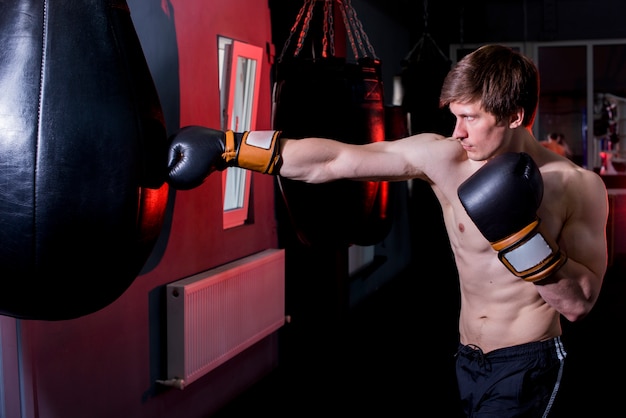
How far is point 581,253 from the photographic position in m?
1.72

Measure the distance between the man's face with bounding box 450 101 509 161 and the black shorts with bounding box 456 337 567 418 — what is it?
575 mm

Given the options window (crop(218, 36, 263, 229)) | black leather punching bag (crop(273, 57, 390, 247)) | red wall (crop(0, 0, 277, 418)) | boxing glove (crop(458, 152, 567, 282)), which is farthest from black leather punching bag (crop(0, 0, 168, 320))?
window (crop(218, 36, 263, 229))

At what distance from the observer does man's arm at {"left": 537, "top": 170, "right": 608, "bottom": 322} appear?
1580 millimetres

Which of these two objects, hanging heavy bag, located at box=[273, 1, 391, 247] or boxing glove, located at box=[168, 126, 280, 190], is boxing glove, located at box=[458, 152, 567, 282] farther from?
hanging heavy bag, located at box=[273, 1, 391, 247]

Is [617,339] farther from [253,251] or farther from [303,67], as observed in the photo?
[303,67]

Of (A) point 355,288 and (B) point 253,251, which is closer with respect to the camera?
(B) point 253,251

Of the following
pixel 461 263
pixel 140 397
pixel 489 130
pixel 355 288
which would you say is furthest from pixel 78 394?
pixel 355 288

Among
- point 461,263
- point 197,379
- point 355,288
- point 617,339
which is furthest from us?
point 355,288

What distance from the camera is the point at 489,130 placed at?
168cm

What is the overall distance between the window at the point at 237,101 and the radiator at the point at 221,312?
0.31 meters

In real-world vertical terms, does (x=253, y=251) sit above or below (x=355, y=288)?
above

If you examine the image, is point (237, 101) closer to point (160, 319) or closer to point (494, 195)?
point (160, 319)

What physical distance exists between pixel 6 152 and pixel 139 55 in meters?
0.35

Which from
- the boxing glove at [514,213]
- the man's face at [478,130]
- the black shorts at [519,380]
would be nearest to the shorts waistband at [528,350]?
the black shorts at [519,380]
